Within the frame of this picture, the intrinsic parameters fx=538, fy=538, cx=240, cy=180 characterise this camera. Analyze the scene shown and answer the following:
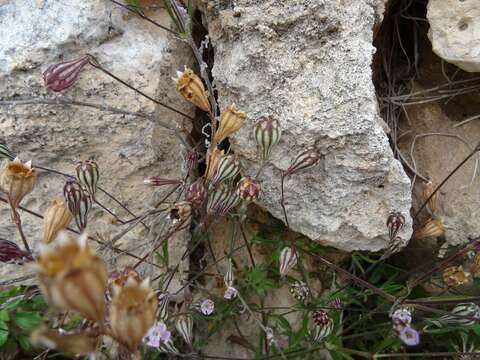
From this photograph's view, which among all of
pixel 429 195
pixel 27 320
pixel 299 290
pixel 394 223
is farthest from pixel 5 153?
pixel 429 195

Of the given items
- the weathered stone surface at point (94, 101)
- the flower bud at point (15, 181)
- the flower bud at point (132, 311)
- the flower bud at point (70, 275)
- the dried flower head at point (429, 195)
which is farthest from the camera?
the dried flower head at point (429, 195)

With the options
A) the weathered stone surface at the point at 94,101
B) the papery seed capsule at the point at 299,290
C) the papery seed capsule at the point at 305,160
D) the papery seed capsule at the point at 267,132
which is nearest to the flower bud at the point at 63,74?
the weathered stone surface at the point at 94,101

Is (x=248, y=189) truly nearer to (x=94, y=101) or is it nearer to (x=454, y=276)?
(x=94, y=101)

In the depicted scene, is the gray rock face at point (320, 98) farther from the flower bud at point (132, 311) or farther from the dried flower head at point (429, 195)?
the flower bud at point (132, 311)

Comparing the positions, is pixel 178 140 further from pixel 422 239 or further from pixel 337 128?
pixel 422 239

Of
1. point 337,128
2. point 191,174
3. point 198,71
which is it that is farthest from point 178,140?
point 337,128

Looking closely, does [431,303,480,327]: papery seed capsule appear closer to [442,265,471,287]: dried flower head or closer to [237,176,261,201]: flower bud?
[442,265,471,287]: dried flower head
